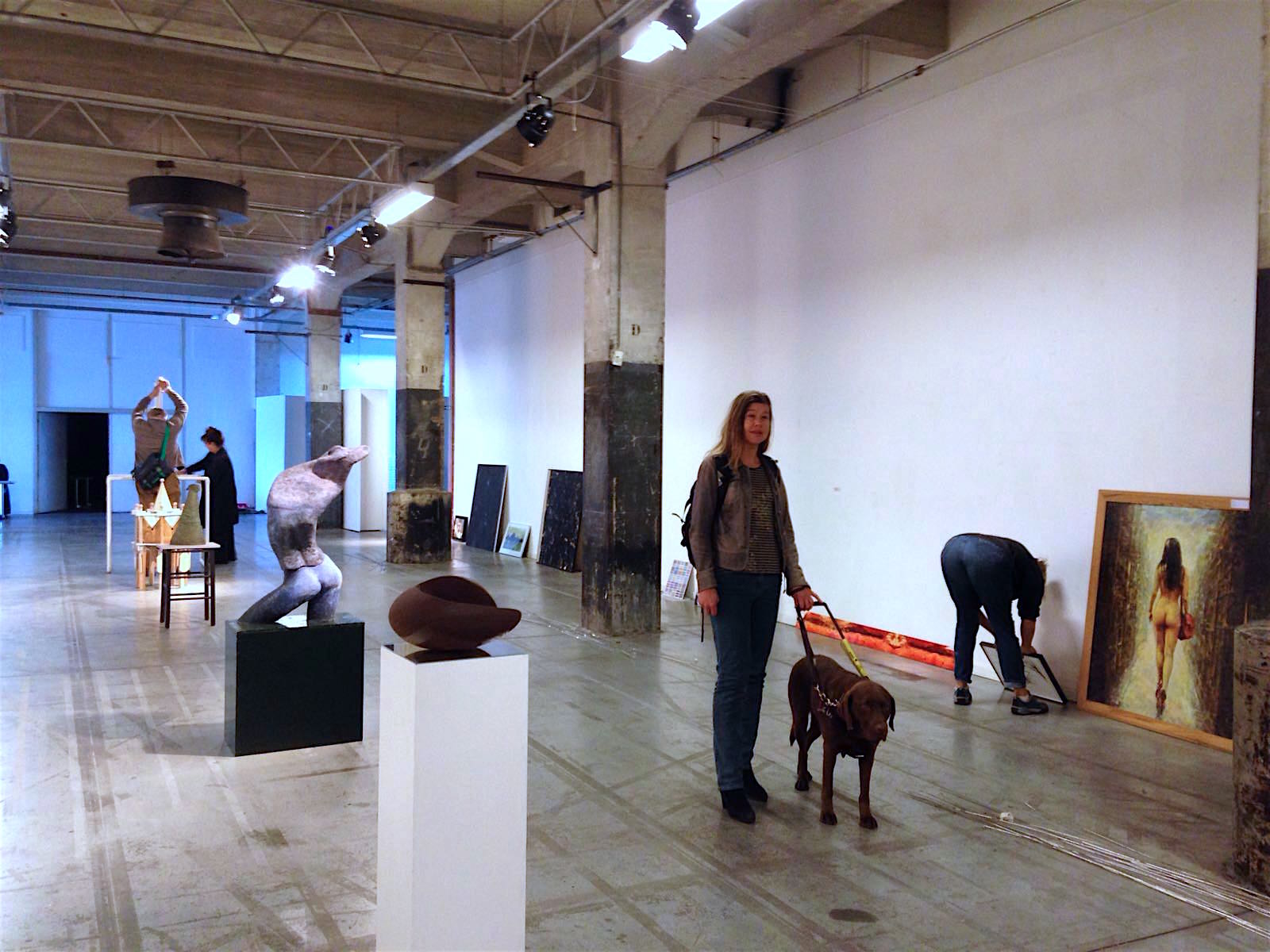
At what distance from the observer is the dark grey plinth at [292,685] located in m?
4.99

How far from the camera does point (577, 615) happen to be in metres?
9.14

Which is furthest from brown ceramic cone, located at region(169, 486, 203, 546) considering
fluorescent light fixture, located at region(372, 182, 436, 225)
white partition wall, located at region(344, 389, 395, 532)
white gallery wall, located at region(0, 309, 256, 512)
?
white gallery wall, located at region(0, 309, 256, 512)

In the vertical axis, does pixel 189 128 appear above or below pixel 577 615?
above

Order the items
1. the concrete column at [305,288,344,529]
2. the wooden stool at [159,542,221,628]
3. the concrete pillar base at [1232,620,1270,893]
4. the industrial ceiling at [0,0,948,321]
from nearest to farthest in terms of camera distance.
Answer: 1. the concrete pillar base at [1232,620,1270,893]
2. the industrial ceiling at [0,0,948,321]
3. the wooden stool at [159,542,221,628]
4. the concrete column at [305,288,344,529]

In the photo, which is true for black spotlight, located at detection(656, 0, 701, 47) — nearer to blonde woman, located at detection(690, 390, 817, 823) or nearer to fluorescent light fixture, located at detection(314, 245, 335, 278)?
blonde woman, located at detection(690, 390, 817, 823)

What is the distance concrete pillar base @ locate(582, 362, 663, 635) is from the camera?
8.21 m

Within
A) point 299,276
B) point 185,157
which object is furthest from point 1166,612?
point 299,276

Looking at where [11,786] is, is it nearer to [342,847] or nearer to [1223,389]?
[342,847]

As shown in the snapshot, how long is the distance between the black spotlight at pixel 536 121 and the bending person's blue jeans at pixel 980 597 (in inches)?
146

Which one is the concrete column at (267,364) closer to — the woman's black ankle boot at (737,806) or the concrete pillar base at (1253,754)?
the woman's black ankle boot at (737,806)

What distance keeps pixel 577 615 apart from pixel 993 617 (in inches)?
160

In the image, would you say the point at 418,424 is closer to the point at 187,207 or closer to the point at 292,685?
the point at 187,207

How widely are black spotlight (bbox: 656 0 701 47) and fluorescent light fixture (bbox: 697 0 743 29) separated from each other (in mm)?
31

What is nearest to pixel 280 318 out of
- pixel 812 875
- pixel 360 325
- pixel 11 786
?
pixel 360 325
